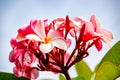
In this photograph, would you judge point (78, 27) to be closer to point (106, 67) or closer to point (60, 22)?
point (60, 22)

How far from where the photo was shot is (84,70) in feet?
5.36

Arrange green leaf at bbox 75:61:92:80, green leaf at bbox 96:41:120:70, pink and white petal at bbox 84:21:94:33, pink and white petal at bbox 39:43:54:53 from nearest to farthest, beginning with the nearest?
1. pink and white petal at bbox 39:43:54:53
2. pink and white petal at bbox 84:21:94:33
3. green leaf at bbox 96:41:120:70
4. green leaf at bbox 75:61:92:80

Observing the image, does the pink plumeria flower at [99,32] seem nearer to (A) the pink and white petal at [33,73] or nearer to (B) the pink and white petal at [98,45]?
(B) the pink and white petal at [98,45]

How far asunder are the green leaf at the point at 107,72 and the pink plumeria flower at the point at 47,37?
0.57ft

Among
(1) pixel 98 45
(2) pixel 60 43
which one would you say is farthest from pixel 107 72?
(2) pixel 60 43

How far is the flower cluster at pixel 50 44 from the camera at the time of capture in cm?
118

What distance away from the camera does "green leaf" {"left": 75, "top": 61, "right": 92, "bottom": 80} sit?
162 cm

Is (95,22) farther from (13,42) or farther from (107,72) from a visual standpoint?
(13,42)

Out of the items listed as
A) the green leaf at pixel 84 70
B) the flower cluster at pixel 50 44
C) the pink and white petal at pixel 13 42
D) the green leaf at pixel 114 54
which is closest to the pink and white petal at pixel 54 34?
the flower cluster at pixel 50 44

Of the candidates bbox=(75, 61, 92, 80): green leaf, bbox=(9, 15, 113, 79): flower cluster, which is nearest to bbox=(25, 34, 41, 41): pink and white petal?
bbox=(9, 15, 113, 79): flower cluster

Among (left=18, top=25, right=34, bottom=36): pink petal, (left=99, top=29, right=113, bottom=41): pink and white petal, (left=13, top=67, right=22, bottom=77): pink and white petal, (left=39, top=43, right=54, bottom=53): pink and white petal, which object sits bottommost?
(left=13, top=67, right=22, bottom=77): pink and white petal

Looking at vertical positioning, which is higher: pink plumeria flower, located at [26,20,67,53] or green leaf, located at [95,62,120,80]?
pink plumeria flower, located at [26,20,67,53]

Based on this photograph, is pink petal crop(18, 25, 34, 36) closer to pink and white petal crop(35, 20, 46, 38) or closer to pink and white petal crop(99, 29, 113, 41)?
pink and white petal crop(35, 20, 46, 38)

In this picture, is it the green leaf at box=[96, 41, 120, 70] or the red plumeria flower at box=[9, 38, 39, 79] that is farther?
the green leaf at box=[96, 41, 120, 70]
